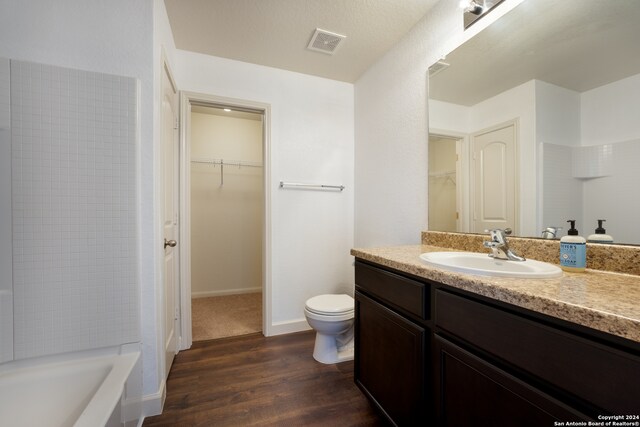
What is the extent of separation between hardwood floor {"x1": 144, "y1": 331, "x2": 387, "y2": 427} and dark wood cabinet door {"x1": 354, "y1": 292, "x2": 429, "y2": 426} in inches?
6.8

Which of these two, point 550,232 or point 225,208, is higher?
point 225,208

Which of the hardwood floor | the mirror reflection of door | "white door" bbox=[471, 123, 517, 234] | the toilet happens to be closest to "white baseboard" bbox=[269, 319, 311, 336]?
the hardwood floor

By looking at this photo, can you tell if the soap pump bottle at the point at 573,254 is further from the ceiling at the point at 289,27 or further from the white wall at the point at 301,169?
the white wall at the point at 301,169

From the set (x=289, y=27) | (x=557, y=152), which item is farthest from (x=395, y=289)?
(x=289, y=27)

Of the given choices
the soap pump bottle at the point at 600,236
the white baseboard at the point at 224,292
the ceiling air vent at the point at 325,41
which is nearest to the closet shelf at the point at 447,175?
the soap pump bottle at the point at 600,236

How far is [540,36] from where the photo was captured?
120 cm

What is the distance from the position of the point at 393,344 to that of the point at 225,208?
289cm

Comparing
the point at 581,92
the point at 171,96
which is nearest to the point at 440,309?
the point at 581,92

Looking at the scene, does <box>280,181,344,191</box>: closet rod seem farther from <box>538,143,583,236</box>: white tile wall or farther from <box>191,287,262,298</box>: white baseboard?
<box>191,287,262,298</box>: white baseboard

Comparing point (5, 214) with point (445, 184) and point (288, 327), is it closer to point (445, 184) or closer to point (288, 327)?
point (288, 327)

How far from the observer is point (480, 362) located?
2.63 feet

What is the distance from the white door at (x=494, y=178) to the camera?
1.33 m

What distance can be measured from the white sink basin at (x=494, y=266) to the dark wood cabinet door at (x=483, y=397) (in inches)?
10.3

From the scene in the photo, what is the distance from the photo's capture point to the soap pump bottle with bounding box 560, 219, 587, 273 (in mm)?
936
